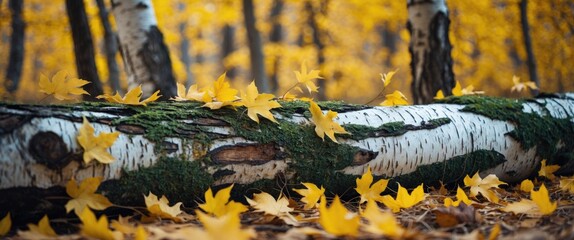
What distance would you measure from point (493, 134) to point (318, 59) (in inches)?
308

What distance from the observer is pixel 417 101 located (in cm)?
332

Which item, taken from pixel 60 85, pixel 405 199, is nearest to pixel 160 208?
pixel 60 85

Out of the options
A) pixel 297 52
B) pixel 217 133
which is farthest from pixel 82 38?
pixel 297 52

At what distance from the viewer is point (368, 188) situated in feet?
5.14

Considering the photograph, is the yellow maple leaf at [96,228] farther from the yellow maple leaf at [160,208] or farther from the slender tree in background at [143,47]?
the slender tree in background at [143,47]

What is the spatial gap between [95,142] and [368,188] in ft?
3.32

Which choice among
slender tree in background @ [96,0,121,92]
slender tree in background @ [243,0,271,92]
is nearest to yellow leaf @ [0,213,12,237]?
slender tree in background @ [96,0,121,92]

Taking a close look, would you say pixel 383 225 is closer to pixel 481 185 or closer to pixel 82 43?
pixel 481 185

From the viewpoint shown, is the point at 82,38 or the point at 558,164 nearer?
the point at 558,164

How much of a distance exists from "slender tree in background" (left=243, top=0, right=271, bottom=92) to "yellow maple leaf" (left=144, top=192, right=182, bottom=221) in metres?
5.41

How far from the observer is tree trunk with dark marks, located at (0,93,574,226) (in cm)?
116

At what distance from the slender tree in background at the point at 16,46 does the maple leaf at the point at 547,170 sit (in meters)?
7.58

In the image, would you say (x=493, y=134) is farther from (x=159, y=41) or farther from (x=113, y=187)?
(x=159, y=41)

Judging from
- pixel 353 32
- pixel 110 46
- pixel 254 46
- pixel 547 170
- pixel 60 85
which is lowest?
pixel 547 170
